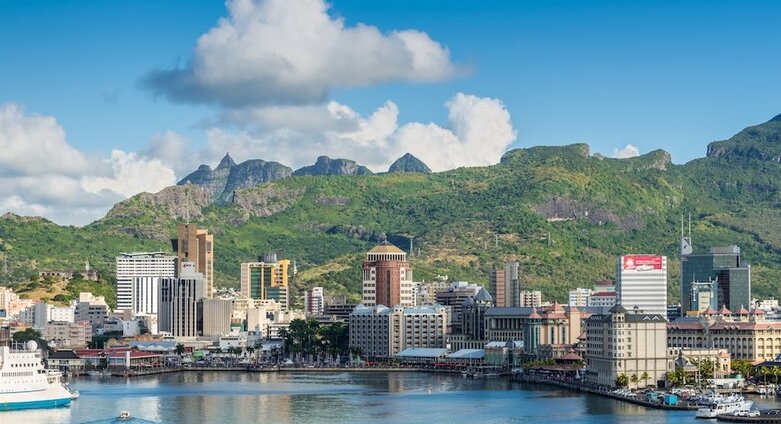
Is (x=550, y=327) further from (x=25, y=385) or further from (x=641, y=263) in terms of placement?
(x=25, y=385)

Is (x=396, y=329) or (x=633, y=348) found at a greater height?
(x=633, y=348)

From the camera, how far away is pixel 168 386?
13462 centimetres

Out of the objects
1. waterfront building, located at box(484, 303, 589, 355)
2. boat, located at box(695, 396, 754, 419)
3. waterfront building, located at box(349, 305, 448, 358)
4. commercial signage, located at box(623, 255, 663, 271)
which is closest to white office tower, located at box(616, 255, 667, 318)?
commercial signage, located at box(623, 255, 663, 271)

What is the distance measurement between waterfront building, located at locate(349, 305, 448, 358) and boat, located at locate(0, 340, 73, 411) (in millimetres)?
75244

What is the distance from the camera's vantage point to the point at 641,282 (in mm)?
186750

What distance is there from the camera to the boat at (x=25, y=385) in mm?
105062

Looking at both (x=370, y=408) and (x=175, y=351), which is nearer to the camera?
(x=370, y=408)

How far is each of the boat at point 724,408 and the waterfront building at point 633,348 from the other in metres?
20.8

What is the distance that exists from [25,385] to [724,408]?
48.8 metres

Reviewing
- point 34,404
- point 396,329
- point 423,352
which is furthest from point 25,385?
point 396,329

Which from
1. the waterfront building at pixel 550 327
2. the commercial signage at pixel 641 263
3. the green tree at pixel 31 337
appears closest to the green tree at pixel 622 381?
the waterfront building at pixel 550 327

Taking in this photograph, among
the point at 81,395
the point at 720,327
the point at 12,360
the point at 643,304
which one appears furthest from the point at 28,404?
the point at 643,304

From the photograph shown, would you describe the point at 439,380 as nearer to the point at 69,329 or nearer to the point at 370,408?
the point at 370,408

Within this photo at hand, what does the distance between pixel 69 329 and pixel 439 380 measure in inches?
2835
